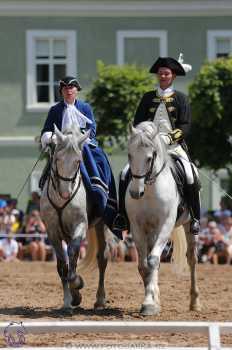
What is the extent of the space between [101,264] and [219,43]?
2107 centimetres

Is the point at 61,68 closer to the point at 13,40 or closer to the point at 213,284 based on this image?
the point at 13,40

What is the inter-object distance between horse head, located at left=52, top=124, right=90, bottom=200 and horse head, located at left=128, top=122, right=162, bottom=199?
0.55 m

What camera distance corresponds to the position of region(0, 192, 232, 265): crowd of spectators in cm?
2248

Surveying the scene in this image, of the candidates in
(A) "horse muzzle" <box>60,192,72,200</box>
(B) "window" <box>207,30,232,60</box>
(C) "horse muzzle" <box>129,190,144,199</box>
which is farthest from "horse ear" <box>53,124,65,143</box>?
(B) "window" <box>207,30,232,60</box>

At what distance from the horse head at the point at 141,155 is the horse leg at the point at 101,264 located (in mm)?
1483

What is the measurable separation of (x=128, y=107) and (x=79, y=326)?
18990mm

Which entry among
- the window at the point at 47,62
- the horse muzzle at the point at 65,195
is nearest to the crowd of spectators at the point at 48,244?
the horse muzzle at the point at 65,195

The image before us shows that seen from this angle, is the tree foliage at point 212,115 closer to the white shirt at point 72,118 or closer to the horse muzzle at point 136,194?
the white shirt at point 72,118

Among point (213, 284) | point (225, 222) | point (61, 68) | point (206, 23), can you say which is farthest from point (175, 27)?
point (213, 284)

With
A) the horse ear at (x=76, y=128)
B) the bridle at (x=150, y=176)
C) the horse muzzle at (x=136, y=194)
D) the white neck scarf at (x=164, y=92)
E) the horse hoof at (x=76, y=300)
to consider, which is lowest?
Result: the horse hoof at (x=76, y=300)

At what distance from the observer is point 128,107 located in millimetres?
28203

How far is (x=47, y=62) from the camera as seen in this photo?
33750mm

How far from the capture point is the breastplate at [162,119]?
42.9ft

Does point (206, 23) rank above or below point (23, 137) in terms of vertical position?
above
